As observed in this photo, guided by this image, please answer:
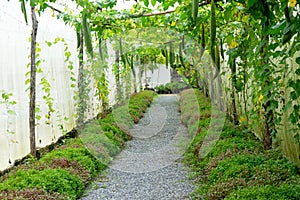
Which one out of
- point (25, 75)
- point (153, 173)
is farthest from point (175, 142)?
point (25, 75)

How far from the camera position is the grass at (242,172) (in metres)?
3.02

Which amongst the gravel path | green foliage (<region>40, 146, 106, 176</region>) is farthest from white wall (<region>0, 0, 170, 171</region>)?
the gravel path

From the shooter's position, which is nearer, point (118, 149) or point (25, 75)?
point (25, 75)

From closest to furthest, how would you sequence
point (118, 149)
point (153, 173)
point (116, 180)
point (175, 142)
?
point (116, 180)
point (153, 173)
point (118, 149)
point (175, 142)

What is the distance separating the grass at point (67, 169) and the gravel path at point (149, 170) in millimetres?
167

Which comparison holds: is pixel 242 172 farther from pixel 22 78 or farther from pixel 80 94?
pixel 80 94

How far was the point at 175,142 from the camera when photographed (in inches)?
288

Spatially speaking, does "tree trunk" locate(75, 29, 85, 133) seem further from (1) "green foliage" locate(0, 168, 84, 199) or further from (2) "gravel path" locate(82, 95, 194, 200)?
(1) "green foliage" locate(0, 168, 84, 199)

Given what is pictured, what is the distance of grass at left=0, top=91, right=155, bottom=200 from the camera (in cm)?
361

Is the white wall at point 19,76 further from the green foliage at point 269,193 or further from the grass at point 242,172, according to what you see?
the green foliage at point 269,193

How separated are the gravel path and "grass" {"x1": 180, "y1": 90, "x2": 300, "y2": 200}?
22 centimetres

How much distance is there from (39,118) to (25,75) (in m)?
0.62

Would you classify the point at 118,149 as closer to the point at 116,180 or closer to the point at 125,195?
the point at 116,180

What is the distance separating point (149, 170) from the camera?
5336 mm
